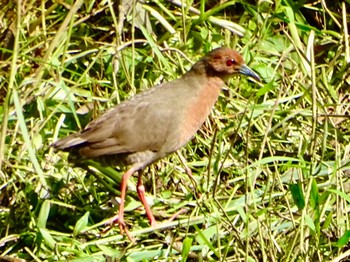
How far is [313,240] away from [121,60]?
1.86 meters

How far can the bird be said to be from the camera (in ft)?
20.8

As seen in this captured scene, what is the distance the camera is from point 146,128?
645 cm

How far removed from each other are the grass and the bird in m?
0.18

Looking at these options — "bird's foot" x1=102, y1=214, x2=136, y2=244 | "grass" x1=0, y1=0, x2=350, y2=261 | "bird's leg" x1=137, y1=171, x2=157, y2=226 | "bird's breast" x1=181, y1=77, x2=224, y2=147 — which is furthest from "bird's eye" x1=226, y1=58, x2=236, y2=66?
"bird's foot" x1=102, y1=214, x2=136, y2=244

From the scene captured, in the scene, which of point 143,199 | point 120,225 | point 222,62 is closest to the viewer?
point 120,225

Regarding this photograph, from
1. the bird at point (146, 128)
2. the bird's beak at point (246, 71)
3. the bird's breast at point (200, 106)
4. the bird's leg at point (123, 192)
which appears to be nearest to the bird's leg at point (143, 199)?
the bird at point (146, 128)

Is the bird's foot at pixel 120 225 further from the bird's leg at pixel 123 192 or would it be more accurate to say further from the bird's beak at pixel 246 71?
the bird's beak at pixel 246 71

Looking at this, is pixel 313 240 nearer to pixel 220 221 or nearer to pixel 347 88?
pixel 220 221

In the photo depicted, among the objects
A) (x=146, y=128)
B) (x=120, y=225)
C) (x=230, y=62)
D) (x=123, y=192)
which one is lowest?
(x=120, y=225)

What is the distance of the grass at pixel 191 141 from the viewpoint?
19.8 ft

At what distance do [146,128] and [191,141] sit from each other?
2.47 feet

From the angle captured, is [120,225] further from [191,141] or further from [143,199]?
[191,141]

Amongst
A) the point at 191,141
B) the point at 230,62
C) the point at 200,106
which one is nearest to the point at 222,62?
the point at 230,62

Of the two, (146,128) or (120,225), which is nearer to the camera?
(120,225)
